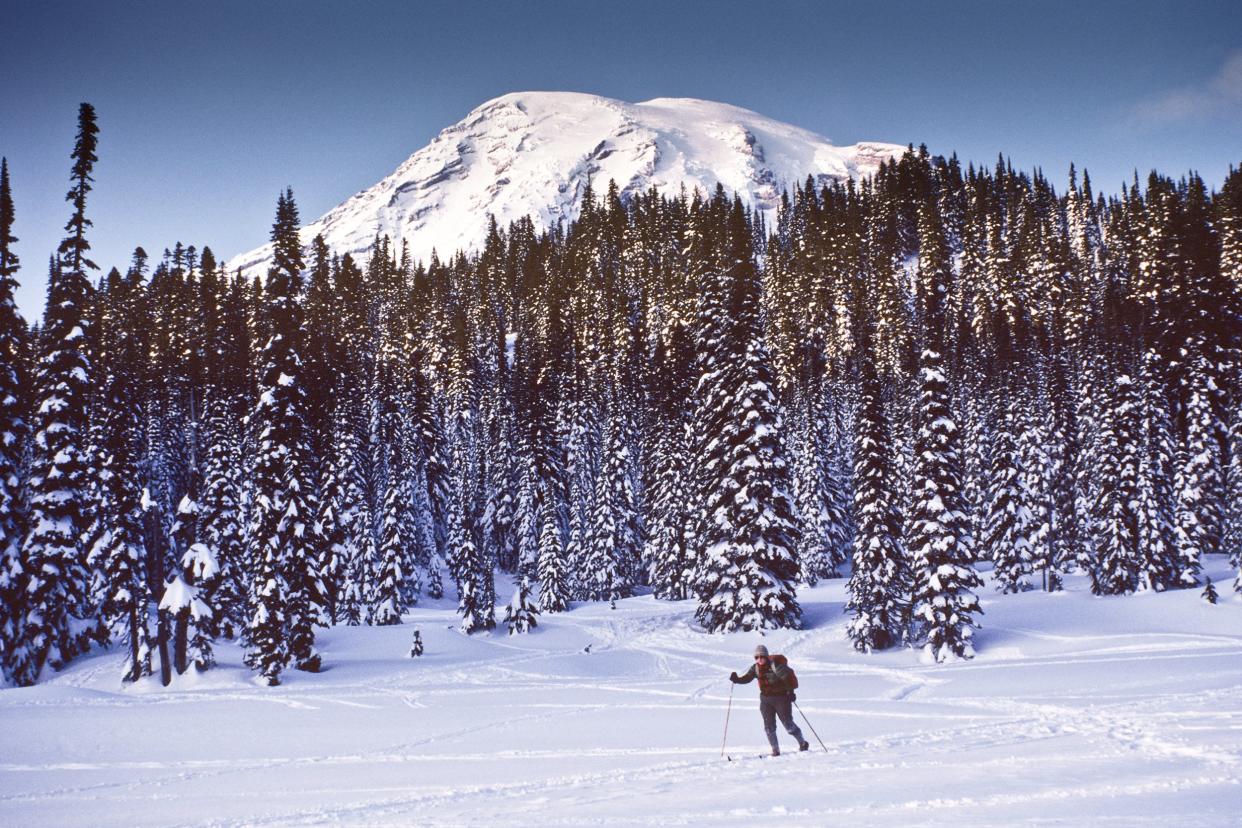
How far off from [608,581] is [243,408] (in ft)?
97.9

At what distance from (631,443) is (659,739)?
5841 centimetres

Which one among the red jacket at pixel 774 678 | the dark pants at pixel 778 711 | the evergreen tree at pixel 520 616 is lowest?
the evergreen tree at pixel 520 616

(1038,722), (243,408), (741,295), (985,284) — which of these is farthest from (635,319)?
(1038,722)

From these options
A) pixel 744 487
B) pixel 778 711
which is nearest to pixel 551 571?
pixel 744 487

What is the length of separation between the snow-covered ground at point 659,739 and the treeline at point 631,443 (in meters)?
3.80

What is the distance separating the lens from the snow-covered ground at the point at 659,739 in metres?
9.58

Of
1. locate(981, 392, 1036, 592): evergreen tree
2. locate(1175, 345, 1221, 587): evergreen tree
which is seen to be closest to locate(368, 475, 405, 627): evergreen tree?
locate(981, 392, 1036, 592): evergreen tree

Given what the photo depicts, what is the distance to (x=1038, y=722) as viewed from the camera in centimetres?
1496

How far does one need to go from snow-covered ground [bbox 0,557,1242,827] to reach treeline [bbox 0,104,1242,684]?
12.5 feet

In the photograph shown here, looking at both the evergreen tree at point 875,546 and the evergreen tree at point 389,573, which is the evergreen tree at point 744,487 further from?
the evergreen tree at point 389,573

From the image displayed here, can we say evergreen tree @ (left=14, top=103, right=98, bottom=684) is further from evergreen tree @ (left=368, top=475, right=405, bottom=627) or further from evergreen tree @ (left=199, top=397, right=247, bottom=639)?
evergreen tree @ (left=368, top=475, right=405, bottom=627)

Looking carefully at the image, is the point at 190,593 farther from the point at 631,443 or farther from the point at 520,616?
the point at 631,443

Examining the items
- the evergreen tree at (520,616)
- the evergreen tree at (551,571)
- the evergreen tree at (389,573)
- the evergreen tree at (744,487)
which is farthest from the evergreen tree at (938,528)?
the evergreen tree at (389,573)

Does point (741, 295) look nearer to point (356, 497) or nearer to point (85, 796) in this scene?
point (356, 497)
